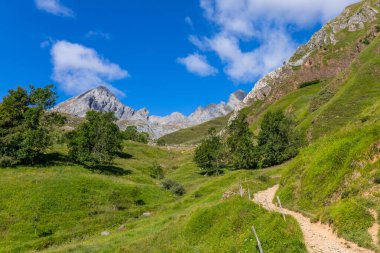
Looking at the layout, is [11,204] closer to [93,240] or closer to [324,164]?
[93,240]

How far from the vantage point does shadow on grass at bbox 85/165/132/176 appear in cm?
7870

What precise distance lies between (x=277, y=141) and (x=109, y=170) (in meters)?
45.8

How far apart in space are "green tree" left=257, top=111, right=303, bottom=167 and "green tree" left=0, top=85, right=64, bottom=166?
5610 centimetres

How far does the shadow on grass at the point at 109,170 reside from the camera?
78.7 m

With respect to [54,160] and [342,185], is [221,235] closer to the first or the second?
[342,185]

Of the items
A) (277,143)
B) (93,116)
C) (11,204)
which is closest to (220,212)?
(11,204)

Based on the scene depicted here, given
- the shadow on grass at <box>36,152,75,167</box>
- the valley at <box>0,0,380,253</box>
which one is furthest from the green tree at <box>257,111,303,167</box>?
the shadow on grass at <box>36,152,75,167</box>

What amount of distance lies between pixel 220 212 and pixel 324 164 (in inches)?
445

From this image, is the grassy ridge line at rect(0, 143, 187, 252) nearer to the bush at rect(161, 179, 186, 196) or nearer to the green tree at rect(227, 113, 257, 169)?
the bush at rect(161, 179, 186, 196)

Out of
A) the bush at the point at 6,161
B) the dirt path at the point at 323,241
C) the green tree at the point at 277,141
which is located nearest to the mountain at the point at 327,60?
the green tree at the point at 277,141

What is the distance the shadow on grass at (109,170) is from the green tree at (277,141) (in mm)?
38147

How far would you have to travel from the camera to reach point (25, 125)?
76188 mm

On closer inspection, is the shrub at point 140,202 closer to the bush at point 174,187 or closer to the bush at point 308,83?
the bush at point 174,187

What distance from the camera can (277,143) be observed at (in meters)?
83.3
